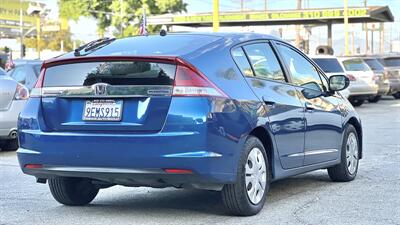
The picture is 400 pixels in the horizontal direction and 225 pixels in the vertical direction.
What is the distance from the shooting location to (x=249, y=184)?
230 inches

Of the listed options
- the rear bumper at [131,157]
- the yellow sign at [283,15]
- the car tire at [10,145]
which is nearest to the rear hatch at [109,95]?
the rear bumper at [131,157]

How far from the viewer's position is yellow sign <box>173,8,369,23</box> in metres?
35.5

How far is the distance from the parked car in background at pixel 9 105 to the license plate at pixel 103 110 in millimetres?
5156

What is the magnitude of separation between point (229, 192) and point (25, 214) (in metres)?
1.89

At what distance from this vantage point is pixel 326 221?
5.73 metres

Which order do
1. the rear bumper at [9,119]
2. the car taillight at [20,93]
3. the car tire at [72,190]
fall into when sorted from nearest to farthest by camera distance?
1. the car tire at [72,190]
2. the rear bumper at [9,119]
3. the car taillight at [20,93]

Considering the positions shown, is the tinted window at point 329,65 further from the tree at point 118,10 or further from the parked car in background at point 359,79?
the tree at point 118,10

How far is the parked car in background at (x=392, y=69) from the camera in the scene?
1049 inches

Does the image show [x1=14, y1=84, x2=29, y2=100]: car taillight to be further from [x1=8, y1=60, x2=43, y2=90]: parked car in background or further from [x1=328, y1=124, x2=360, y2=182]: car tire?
[x1=328, y1=124, x2=360, y2=182]: car tire

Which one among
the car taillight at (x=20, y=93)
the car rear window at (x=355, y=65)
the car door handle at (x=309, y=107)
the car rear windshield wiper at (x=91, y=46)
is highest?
the car rear windshield wiper at (x=91, y=46)

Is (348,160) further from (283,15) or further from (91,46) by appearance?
(283,15)

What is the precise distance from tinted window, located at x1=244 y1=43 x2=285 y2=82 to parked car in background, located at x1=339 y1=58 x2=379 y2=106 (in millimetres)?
16355

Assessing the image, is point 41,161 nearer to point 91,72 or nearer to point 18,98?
point 91,72

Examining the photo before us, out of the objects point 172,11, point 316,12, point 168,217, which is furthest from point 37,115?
point 172,11
